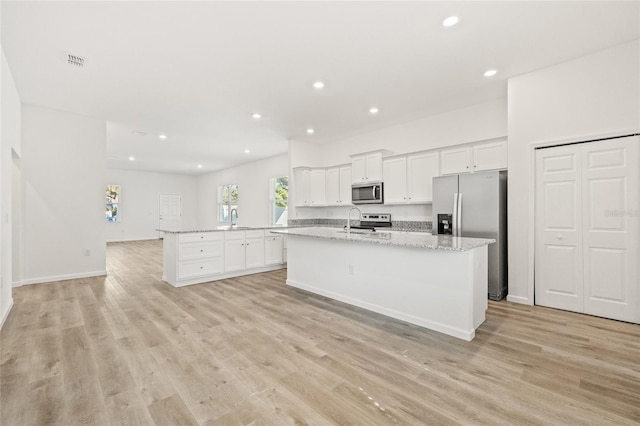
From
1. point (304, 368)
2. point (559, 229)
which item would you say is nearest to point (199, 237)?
point (304, 368)

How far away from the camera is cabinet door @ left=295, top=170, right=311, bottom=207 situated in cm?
670

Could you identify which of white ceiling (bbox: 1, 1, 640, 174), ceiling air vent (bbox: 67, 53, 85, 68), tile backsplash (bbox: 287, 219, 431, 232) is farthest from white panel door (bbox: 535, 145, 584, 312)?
ceiling air vent (bbox: 67, 53, 85, 68)

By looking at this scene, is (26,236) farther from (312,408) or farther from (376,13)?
(376,13)

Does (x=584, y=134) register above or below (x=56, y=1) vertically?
below

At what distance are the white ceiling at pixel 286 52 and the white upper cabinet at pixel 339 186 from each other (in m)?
1.45

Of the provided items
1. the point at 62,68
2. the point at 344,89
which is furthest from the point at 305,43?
the point at 62,68

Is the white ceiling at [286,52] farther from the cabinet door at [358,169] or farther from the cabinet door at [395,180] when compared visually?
the cabinet door at [358,169]

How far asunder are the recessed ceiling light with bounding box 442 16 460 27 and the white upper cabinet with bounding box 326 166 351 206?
366 centimetres

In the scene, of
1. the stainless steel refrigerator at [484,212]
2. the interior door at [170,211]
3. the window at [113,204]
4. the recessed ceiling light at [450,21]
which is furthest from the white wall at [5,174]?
the interior door at [170,211]

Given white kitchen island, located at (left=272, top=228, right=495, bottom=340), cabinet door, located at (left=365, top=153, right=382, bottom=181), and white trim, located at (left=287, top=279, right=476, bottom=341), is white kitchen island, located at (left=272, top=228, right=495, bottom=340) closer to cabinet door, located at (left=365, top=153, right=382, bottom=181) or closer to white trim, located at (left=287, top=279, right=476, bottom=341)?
white trim, located at (left=287, top=279, right=476, bottom=341)

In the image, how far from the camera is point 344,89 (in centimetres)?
402

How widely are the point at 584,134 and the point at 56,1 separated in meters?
5.28

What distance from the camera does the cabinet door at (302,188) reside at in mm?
6695

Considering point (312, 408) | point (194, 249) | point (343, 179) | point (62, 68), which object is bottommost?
point (312, 408)
